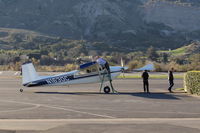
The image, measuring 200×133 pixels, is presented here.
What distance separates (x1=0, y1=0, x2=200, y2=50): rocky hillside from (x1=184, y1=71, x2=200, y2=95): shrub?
Result: 123 meters

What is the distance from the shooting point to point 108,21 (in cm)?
16712

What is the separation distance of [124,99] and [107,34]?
461 ft

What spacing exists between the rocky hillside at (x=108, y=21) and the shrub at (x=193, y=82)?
403 ft

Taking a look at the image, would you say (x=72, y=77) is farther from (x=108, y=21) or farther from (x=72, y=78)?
(x=108, y=21)

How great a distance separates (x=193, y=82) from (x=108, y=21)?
5687 inches

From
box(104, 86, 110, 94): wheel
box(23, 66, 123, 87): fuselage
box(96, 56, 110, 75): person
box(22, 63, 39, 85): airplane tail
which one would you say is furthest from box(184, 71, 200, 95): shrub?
box(22, 63, 39, 85): airplane tail

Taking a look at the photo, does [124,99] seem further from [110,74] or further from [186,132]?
[186,132]

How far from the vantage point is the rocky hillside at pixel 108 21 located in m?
158

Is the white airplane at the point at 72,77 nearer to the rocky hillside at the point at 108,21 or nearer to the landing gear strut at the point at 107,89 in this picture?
the landing gear strut at the point at 107,89

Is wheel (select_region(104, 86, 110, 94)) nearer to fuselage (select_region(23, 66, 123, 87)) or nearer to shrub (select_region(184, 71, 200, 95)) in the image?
fuselage (select_region(23, 66, 123, 87))

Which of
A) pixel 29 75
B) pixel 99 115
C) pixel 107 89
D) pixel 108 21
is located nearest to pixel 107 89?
pixel 107 89

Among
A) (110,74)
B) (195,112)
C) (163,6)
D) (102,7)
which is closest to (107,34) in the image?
(102,7)

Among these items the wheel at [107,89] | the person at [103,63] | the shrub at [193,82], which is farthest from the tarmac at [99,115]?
the person at [103,63]

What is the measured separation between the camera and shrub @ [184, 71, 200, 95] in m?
23.3
